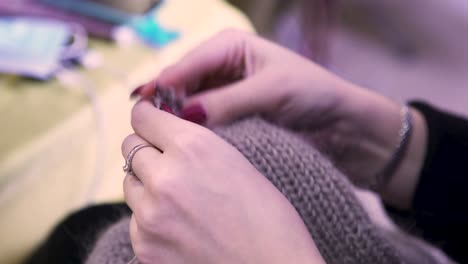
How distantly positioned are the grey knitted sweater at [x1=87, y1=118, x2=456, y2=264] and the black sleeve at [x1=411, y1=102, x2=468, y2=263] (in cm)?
13

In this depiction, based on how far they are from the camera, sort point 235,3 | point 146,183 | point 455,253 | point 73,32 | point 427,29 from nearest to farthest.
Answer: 1. point 146,183
2. point 455,253
3. point 73,32
4. point 235,3
5. point 427,29

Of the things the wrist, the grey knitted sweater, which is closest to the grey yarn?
the grey knitted sweater

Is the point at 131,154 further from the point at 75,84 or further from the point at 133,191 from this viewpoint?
the point at 75,84

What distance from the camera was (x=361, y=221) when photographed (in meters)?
0.31

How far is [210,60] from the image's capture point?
41cm

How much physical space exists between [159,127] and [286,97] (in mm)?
161

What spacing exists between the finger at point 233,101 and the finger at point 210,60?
0.02 metres

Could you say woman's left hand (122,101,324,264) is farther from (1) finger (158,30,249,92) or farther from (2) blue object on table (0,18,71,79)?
(2) blue object on table (0,18,71,79)

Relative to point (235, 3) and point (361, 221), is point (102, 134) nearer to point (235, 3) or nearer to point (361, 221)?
point (361, 221)

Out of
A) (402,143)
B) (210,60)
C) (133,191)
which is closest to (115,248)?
(133,191)

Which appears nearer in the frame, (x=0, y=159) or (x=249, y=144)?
(x=249, y=144)

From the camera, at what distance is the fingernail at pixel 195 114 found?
13.7 inches

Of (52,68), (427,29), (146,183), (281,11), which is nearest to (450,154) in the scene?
(146,183)

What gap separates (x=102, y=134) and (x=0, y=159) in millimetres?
95
